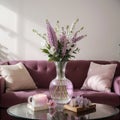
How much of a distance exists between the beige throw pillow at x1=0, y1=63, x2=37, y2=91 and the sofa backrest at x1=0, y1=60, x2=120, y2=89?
0.16 metres

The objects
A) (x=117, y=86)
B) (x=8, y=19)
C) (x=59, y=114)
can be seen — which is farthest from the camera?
(x=8, y=19)

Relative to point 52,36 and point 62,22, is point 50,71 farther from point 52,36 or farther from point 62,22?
point 52,36

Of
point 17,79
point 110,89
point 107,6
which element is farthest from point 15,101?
point 107,6

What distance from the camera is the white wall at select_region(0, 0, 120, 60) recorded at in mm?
4461

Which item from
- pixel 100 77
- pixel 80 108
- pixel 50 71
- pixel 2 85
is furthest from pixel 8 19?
pixel 80 108

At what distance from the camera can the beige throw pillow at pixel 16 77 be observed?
3765 mm

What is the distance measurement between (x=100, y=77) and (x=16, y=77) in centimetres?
115

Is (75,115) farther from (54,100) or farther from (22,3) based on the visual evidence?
(22,3)

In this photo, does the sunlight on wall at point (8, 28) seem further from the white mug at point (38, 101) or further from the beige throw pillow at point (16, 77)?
the white mug at point (38, 101)

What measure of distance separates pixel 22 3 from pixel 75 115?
2.51m

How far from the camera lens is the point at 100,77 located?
153 inches

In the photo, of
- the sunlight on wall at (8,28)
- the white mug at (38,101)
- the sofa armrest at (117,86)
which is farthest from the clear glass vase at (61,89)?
the sunlight on wall at (8,28)

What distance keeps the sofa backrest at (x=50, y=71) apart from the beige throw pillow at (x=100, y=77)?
4.7 inches

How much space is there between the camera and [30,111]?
265 cm
